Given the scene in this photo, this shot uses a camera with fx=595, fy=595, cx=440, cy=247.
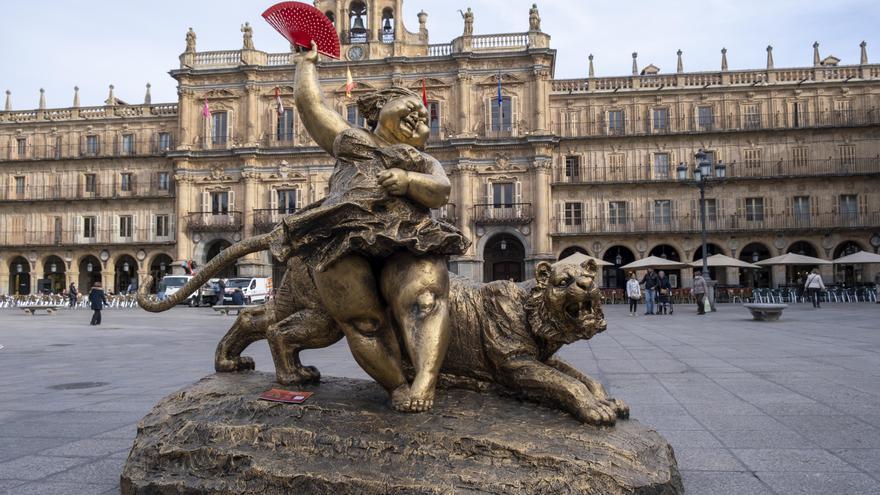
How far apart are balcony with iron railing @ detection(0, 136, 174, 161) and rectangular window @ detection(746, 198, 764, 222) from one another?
113ft

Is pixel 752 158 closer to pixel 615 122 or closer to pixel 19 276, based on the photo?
pixel 615 122

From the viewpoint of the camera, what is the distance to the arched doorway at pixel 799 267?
3241 centimetres

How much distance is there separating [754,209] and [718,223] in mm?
2124

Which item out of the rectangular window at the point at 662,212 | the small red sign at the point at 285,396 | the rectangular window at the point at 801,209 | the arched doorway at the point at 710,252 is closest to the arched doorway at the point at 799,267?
the rectangular window at the point at 801,209

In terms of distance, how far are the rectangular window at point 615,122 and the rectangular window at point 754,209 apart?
26.3ft

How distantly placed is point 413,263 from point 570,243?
32649 mm

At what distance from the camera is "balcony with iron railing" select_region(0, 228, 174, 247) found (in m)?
36.5

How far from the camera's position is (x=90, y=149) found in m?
38.6

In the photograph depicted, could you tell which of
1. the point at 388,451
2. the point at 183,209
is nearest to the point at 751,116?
the point at 183,209

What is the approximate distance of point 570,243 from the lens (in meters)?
34.0

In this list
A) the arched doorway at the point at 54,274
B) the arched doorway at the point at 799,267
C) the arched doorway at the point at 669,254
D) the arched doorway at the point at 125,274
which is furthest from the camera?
the arched doorway at the point at 54,274

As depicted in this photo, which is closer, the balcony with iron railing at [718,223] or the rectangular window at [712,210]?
the balcony with iron railing at [718,223]

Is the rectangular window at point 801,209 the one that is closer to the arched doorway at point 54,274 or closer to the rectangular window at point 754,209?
the rectangular window at point 754,209

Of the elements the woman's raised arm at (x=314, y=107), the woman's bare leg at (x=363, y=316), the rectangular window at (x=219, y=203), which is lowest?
the woman's bare leg at (x=363, y=316)
